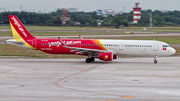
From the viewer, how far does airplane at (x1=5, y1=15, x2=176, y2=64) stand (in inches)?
1437

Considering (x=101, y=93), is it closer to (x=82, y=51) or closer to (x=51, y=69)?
(x=51, y=69)

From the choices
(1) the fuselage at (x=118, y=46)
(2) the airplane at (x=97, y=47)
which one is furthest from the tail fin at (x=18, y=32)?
(1) the fuselage at (x=118, y=46)

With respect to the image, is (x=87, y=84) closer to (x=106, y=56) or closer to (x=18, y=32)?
(x=106, y=56)

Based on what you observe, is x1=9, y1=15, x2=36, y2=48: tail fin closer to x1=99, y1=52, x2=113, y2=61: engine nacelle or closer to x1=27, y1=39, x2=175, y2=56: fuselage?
x1=27, y1=39, x2=175, y2=56: fuselage

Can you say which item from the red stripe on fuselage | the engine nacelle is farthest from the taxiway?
the red stripe on fuselage

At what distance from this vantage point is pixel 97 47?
Result: 122 feet

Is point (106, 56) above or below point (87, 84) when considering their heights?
above

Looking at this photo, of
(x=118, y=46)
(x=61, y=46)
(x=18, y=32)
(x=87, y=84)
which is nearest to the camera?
(x=87, y=84)

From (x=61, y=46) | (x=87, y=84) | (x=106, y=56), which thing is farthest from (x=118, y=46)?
(x=87, y=84)

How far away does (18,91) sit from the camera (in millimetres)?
20125

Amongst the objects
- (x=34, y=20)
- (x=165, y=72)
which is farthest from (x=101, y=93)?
(x=34, y=20)

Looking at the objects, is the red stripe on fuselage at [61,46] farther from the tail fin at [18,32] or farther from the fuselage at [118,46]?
the tail fin at [18,32]

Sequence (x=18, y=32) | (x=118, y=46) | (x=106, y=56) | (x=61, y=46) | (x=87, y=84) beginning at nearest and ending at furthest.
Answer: (x=87, y=84), (x=106, y=56), (x=118, y=46), (x=61, y=46), (x=18, y=32)

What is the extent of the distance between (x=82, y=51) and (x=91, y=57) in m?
1.69
